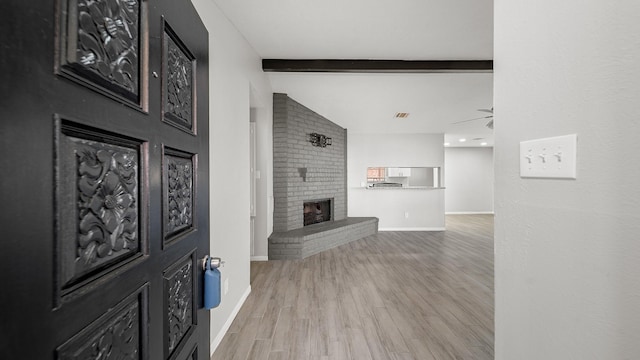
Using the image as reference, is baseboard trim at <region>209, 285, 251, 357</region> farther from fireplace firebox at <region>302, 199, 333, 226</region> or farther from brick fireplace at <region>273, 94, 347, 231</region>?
fireplace firebox at <region>302, 199, 333, 226</region>

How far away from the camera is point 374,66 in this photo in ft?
11.7

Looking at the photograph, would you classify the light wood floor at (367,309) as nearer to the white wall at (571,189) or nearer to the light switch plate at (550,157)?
the white wall at (571,189)

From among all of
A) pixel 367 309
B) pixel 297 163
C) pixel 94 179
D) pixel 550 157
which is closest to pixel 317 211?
pixel 297 163

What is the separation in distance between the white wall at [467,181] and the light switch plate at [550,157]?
10042 mm

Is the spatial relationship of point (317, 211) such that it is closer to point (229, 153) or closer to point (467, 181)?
point (229, 153)

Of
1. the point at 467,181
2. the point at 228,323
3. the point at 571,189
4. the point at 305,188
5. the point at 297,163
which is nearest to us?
the point at 571,189

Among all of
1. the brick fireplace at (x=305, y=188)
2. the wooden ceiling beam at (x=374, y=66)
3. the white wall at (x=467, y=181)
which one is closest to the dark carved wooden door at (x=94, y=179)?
the wooden ceiling beam at (x=374, y=66)

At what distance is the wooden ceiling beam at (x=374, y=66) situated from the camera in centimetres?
353

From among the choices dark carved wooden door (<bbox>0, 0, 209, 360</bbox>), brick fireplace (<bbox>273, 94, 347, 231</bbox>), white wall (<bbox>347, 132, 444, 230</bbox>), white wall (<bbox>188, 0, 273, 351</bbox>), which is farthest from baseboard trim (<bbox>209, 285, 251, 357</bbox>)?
white wall (<bbox>347, 132, 444, 230</bbox>)

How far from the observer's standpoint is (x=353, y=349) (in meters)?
2.05

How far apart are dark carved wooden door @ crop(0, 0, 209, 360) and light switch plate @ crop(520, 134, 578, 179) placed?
111 cm

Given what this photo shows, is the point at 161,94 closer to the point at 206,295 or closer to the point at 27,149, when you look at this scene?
the point at 27,149

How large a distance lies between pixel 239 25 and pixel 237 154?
1198 mm

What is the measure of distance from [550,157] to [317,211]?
5133 millimetres
